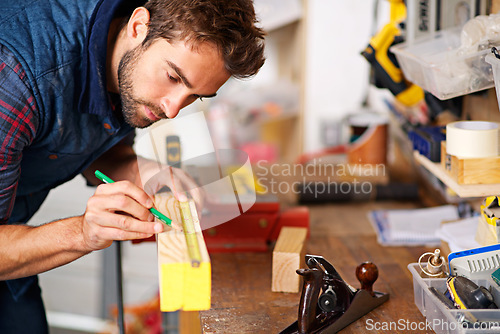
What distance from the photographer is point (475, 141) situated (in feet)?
3.69

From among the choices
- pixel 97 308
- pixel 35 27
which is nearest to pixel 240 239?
pixel 35 27

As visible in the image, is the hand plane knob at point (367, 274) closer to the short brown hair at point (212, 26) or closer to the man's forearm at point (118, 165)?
the short brown hair at point (212, 26)

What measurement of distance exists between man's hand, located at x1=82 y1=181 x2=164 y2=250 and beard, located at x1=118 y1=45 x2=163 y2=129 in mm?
306

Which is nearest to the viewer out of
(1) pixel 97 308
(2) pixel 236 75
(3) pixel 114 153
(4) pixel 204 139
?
(2) pixel 236 75

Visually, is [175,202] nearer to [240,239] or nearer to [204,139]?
[240,239]

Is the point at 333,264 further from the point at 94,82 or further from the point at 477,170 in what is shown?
the point at 94,82

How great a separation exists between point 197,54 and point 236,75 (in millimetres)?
143

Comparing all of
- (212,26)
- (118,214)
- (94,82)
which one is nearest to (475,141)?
(212,26)

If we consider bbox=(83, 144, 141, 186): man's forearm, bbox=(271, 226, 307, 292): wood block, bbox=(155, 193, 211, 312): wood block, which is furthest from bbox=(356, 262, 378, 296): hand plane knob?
bbox=(83, 144, 141, 186): man's forearm

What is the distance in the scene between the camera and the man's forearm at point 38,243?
108 cm

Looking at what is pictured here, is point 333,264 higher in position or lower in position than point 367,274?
lower

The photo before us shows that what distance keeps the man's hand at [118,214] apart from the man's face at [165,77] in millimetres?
288

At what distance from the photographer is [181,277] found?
89cm

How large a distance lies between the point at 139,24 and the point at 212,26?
0.19 m
